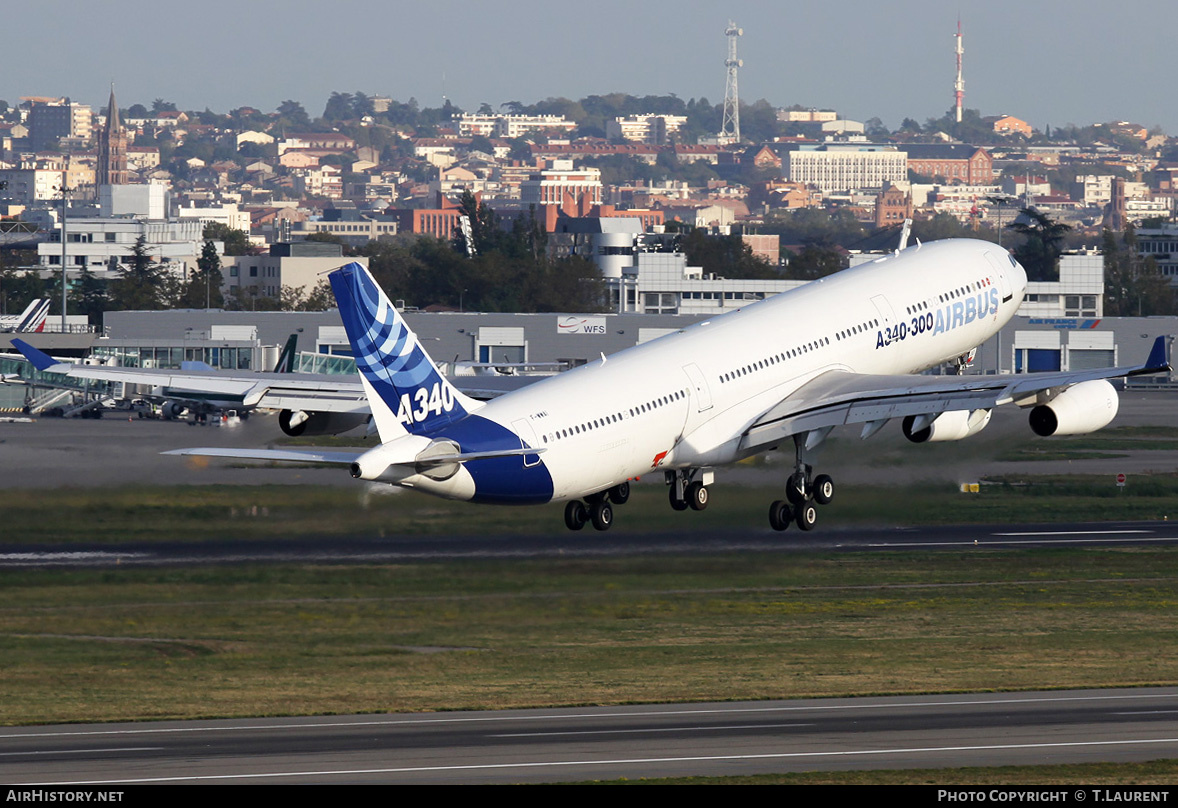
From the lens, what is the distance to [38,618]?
47469mm

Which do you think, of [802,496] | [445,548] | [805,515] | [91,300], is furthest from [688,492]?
[91,300]

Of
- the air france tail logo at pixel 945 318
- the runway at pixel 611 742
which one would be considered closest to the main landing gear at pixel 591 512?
the air france tail logo at pixel 945 318

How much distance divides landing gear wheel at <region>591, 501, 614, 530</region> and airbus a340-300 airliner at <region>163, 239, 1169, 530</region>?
0.17ft

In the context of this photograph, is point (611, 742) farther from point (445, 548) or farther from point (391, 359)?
point (445, 548)

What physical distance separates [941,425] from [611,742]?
2419 cm

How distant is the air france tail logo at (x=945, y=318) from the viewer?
192 ft

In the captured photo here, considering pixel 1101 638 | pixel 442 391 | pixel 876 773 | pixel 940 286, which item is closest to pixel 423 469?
pixel 442 391

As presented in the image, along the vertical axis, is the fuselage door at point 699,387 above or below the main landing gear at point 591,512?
above

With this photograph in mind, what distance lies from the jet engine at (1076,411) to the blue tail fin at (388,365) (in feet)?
55.8

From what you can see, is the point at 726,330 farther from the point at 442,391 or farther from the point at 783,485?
the point at 442,391

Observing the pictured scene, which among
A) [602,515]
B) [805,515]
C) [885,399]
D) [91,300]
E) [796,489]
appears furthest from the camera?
[91,300]

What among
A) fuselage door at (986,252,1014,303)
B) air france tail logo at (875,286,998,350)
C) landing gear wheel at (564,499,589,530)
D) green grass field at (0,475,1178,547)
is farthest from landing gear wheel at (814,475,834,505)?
fuselage door at (986,252,1014,303)

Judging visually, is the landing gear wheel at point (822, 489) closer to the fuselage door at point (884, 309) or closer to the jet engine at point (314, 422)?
the fuselage door at point (884, 309)

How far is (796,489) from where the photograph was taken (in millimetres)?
55656
